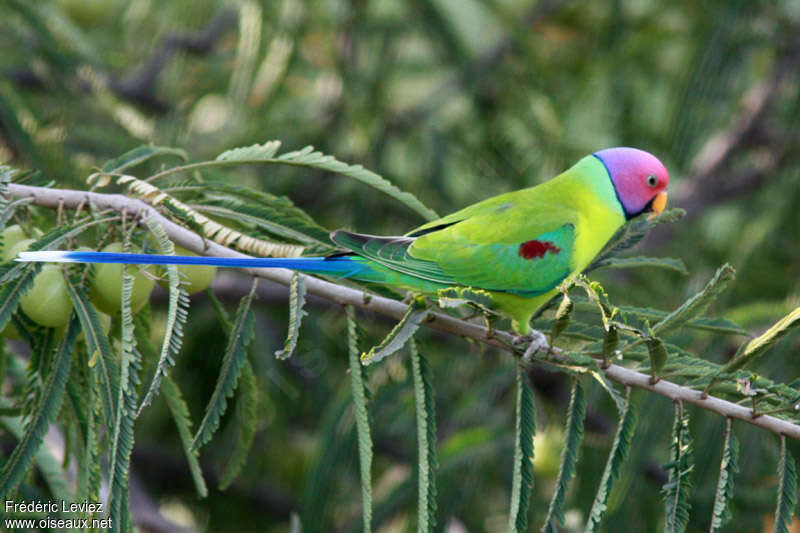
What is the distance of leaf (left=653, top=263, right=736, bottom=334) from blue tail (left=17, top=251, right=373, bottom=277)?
66 centimetres

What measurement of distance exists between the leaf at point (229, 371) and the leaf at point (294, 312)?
69 mm

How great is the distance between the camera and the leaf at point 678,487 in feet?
4.33

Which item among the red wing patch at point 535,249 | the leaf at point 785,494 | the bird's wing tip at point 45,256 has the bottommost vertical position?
the leaf at point 785,494

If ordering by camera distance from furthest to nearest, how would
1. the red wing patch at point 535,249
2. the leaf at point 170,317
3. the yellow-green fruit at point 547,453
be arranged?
1. the yellow-green fruit at point 547,453
2. the red wing patch at point 535,249
3. the leaf at point 170,317

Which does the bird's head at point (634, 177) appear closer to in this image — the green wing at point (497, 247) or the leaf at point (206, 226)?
the green wing at point (497, 247)

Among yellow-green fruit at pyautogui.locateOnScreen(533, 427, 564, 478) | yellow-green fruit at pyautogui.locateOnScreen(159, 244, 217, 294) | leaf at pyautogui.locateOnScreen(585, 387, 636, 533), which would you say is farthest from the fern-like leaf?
yellow-green fruit at pyautogui.locateOnScreen(533, 427, 564, 478)

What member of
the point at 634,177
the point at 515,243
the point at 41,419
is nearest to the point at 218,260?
the point at 41,419

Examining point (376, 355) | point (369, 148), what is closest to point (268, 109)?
point (369, 148)

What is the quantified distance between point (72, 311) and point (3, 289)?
4.9 inches

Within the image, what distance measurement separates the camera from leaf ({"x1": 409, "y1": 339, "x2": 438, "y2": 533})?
140cm

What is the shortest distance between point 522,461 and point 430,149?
2.37m

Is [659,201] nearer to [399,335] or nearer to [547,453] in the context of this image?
[547,453]

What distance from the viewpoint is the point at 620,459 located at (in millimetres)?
1399

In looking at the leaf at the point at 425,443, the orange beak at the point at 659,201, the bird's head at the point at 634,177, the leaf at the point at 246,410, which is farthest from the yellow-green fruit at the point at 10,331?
the orange beak at the point at 659,201
